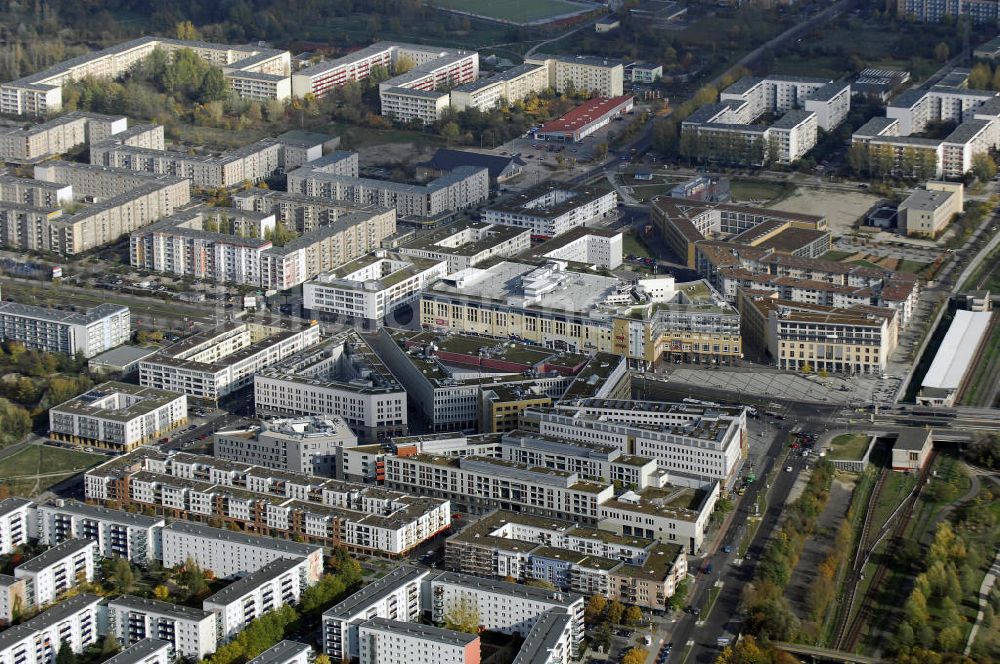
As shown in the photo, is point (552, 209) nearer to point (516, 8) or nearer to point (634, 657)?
point (634, 657)

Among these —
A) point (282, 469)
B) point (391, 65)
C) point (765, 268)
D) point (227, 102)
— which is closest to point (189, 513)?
point (282, 469)

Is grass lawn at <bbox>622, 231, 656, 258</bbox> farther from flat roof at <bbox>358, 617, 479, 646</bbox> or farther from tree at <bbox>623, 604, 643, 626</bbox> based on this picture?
flat roof at <bbox>358, 617, 479, 646</bbox>

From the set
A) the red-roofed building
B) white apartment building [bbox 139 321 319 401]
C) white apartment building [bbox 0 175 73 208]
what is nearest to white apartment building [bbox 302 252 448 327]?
white apartment building [bbox 139 321 319 401]

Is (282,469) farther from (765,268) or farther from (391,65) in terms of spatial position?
(391,65)

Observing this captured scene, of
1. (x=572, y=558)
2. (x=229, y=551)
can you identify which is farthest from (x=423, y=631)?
(x=229, y=551)

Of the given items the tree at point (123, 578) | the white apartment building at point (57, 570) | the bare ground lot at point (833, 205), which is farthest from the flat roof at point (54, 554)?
the bare ground lot at point (833, 205)

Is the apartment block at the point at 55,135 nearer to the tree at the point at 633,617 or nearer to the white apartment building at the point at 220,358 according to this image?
the white apartment building at the point at 220,358
